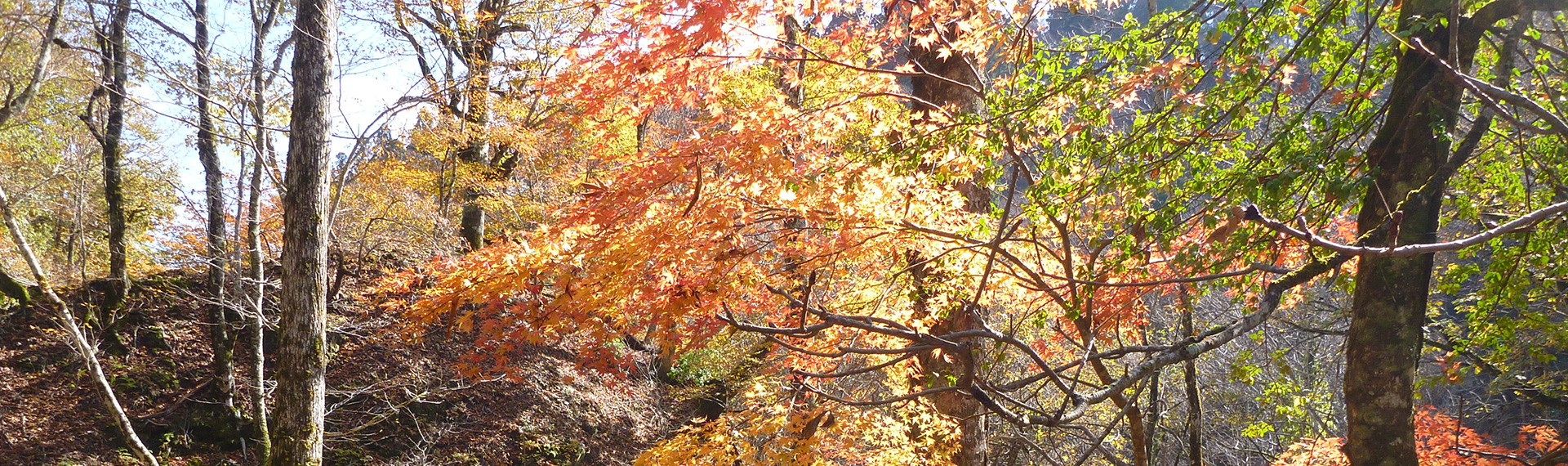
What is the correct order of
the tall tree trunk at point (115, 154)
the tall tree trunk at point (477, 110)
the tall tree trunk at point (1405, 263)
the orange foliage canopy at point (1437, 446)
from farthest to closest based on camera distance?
1. the tall tree trunk at point (477, 110)
2. the tall tree trunk at point (115, 154)
3. the orange foliage canopy at point (1437, 446)
4. the tall tree trunk at point (1405, 263)

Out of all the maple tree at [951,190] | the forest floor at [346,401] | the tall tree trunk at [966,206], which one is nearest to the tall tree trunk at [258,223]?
the forest floor at [346,401]

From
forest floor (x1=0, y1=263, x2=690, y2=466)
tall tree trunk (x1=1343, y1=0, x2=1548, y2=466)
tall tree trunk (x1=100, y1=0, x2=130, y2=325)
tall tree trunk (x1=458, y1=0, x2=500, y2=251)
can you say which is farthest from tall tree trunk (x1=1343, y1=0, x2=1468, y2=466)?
tall tree trunk (x1=100, y1=0, x2=130, y2=325)

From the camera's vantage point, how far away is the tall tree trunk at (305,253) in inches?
208

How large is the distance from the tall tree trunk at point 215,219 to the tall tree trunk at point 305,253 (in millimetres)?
2547

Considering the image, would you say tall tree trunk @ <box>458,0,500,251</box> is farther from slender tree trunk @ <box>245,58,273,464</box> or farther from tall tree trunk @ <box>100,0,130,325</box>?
tall tree trunk @ <box>100,0,130,325</box>

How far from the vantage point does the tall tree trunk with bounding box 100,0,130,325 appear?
774 cm

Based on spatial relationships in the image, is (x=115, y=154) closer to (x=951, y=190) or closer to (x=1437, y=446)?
(x=951, y=190)

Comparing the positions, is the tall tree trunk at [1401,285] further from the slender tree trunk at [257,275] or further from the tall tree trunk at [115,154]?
the tall tree trunk at [115,154]

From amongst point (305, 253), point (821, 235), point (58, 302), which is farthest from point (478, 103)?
point (821, 235)

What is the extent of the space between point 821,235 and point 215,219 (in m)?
6.99

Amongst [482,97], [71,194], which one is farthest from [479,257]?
[71,194]

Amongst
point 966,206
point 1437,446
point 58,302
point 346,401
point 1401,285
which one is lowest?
point 1437,446

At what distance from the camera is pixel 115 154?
8.27m

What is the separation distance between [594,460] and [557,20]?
6633 mm
